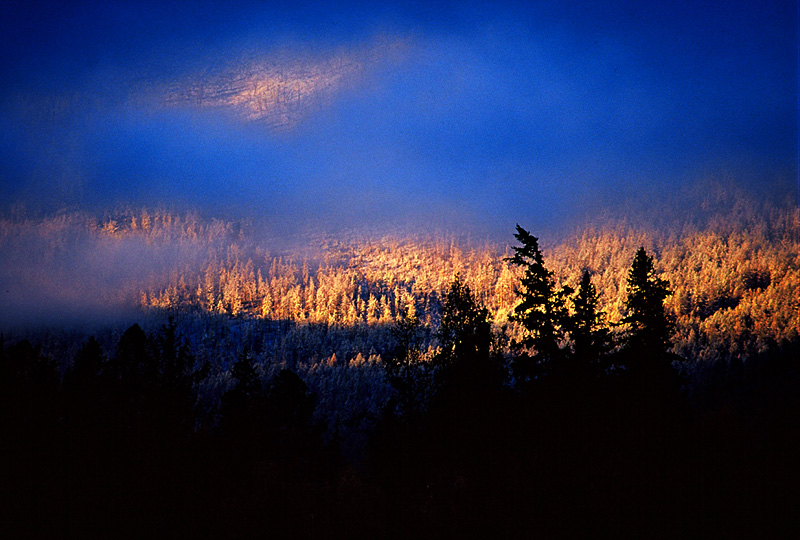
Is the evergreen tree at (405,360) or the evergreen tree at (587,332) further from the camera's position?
the evergreen tree at (405,360)

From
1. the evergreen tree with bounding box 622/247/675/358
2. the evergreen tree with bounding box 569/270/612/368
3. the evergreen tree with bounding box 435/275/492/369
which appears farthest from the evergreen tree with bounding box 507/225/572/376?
the evergreen tree with bounding box 622/247/675/358

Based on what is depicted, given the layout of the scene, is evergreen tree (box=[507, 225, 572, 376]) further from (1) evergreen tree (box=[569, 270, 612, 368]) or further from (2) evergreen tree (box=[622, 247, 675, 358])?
(2) evergreen tree (box=[622, 247, 675, 358])

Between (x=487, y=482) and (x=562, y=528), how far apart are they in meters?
3.37

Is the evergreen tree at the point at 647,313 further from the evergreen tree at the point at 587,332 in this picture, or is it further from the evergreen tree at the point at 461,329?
the evergreen tree at the point at 461,329

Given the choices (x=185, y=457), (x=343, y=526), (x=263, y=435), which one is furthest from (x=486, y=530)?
(x=263, y=435)

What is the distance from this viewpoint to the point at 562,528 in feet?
47.9

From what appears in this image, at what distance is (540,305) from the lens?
23.2 m

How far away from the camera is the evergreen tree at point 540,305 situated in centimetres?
2256

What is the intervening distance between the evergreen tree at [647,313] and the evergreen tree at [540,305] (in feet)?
21.6

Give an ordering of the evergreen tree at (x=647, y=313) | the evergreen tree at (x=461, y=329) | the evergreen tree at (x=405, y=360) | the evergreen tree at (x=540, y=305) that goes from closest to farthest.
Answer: the evergreen tree at (x=540, y=305) < the evergreen tree at (x=461, y=329) < the evergreen tree at (x=405, y=360) < the evergreen tree at (x=647, y=313)

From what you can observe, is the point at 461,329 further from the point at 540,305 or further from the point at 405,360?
the point at 540,305

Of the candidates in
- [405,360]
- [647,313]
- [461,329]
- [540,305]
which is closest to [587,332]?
[540,305]

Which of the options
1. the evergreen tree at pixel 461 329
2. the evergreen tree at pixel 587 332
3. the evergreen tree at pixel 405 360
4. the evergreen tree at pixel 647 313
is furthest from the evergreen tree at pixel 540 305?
the evergreen tree at pixel 647 313

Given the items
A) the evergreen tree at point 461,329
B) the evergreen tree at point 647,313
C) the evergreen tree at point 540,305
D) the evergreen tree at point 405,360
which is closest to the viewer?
the evergreen tree at point 540,305
